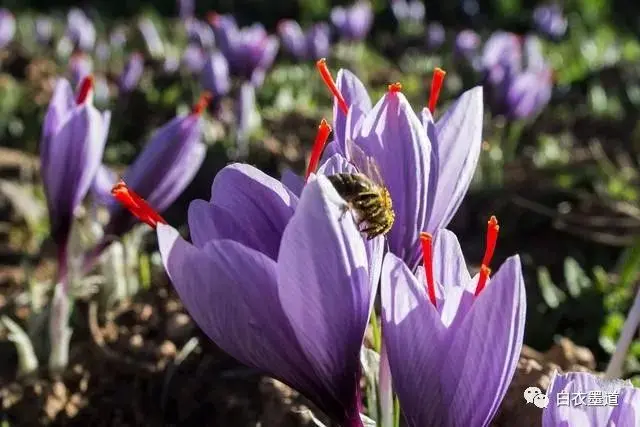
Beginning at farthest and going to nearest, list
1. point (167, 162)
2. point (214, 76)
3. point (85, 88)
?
point (214, 76) < point (167, 162) < point (85, 88)

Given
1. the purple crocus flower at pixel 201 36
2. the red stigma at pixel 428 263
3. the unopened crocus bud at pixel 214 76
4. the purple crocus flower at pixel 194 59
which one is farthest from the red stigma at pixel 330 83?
the purple crocus flower at pixel 201 36

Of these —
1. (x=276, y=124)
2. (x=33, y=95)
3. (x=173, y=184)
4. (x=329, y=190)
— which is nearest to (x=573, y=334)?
(x=173, y=184)

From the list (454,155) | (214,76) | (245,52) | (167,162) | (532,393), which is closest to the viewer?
(532,393)

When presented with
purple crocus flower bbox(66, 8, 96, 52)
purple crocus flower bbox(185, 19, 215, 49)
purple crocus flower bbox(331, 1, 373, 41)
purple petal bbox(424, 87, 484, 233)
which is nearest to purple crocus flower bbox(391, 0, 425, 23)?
purple crocus flower bbox(331, 1, 373, 41)

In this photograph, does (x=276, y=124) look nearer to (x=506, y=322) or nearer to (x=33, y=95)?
(x=33, y=95)

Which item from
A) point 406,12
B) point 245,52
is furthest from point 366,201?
point 406,12

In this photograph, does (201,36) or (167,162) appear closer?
(167,162)

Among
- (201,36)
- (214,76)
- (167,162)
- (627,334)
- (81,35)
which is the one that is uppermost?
(627,334)

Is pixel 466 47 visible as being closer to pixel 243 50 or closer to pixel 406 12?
pixel 243 50
